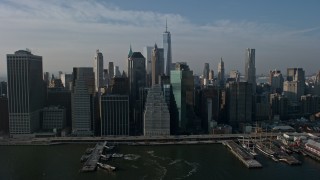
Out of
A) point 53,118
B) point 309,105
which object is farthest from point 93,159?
point 309,105

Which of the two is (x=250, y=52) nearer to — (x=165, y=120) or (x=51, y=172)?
(x=165, y=120)

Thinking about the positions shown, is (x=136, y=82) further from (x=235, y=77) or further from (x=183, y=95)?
(x=235, y=77)

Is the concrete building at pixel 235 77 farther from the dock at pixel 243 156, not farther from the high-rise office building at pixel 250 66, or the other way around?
the dock at pixel 243 156

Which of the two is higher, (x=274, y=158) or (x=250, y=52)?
(x=250, y=52)

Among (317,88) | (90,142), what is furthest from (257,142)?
(317,88)

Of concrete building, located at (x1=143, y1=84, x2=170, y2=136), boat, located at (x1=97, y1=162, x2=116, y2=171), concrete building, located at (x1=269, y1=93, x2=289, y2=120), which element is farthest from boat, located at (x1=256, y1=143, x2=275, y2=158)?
concrete building, located at (x1=269, y1=93, x2=289, y2=120)
